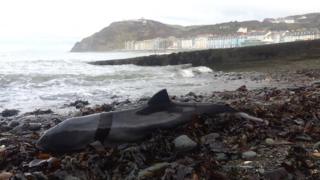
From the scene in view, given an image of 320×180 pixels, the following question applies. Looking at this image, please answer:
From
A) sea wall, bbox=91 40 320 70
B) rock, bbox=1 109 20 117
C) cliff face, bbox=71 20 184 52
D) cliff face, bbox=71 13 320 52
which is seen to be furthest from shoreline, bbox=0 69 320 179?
cliff face, bbox=71 20 184 52

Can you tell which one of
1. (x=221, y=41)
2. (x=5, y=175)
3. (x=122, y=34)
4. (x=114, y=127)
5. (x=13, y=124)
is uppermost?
(x=114, y=127)

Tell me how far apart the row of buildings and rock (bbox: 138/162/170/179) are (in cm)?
9583

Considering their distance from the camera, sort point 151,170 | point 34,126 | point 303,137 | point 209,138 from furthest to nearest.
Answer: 1. point 34,126
2. point 209,138
3. point 303,137
4. point 151,170

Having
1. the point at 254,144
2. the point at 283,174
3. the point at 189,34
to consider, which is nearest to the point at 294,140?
the point at 254,144

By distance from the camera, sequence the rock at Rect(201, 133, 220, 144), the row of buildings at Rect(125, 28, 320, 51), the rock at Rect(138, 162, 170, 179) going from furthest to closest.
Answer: the row of buildings at Rect(125, 28, 320, 51) → the rock at Rect(201, 133, 220, 144) → the rock at Rect(138, 162, 170, 179)

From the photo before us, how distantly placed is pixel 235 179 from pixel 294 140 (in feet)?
5.24

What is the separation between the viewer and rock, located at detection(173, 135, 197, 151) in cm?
576

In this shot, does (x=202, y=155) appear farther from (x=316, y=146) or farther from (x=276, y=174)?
(x=316, y=146)

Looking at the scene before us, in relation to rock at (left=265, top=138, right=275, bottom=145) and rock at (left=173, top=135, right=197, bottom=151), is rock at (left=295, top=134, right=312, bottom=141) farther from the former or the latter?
rock at (left=173, top=135, right=197, bottom=151)

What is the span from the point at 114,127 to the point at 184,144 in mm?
897

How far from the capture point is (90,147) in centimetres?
593

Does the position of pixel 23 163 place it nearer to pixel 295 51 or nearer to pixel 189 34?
pixel 295 51

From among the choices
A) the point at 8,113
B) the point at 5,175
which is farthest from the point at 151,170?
the point at 8,113

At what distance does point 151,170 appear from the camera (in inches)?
199
